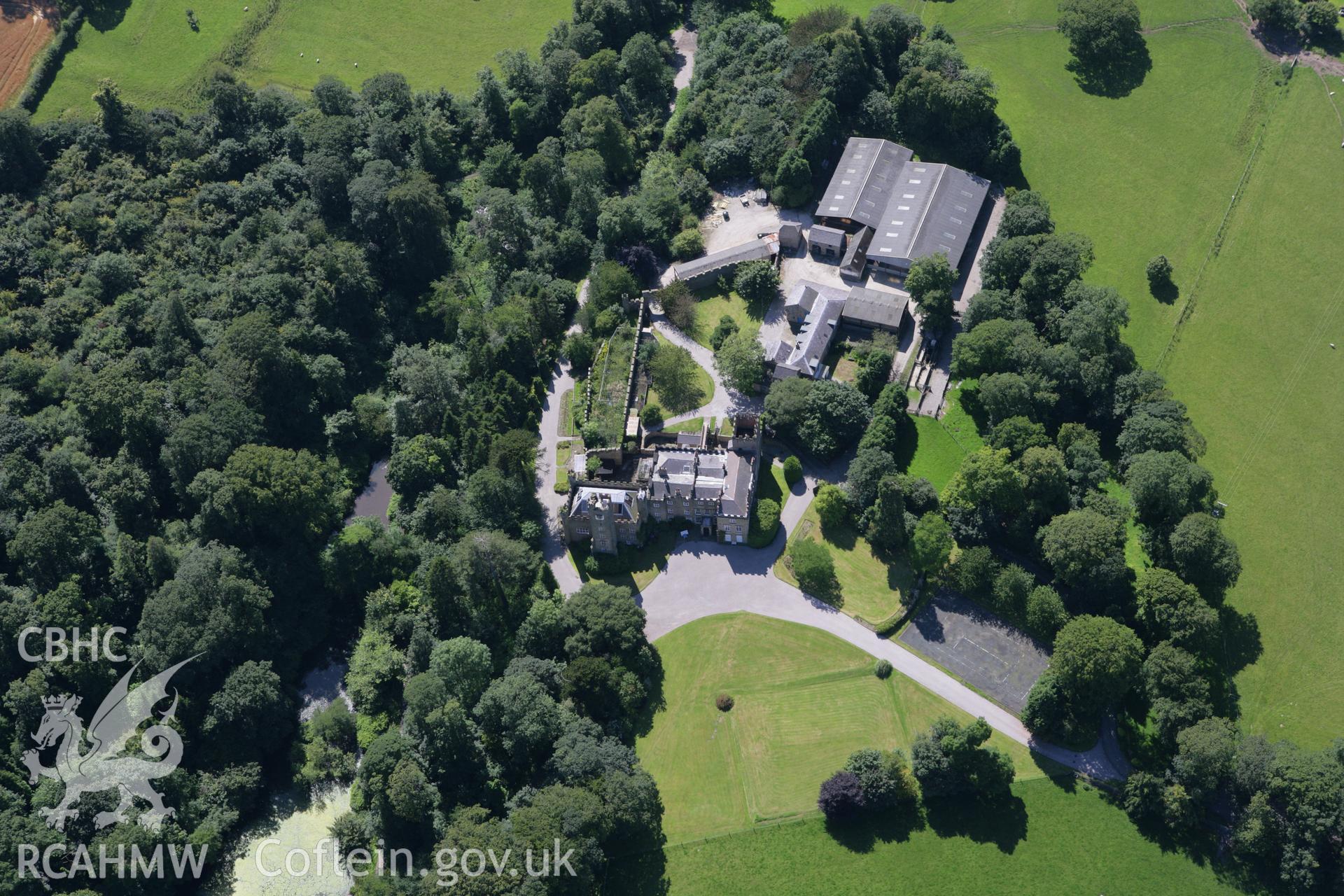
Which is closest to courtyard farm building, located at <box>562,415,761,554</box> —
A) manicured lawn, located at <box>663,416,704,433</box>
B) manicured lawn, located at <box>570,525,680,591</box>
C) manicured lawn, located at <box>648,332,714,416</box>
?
manicured lawn, located at <box>570,525,680,591</box>

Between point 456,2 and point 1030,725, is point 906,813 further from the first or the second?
point 456,2

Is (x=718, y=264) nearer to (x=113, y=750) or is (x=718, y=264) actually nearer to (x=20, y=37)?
(x=113, y=750)

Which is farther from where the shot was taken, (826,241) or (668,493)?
(826,241)

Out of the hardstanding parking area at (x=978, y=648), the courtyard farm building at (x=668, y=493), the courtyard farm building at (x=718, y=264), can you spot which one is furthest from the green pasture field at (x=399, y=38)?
the hardstanding parking area at (x=978, y=648)

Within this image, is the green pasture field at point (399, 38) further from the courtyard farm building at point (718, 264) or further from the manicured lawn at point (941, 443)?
the manicured lawn at point (941, 443)

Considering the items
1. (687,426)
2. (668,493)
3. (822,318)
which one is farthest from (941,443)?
(668,493)

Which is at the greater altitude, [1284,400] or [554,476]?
[1284,400]
